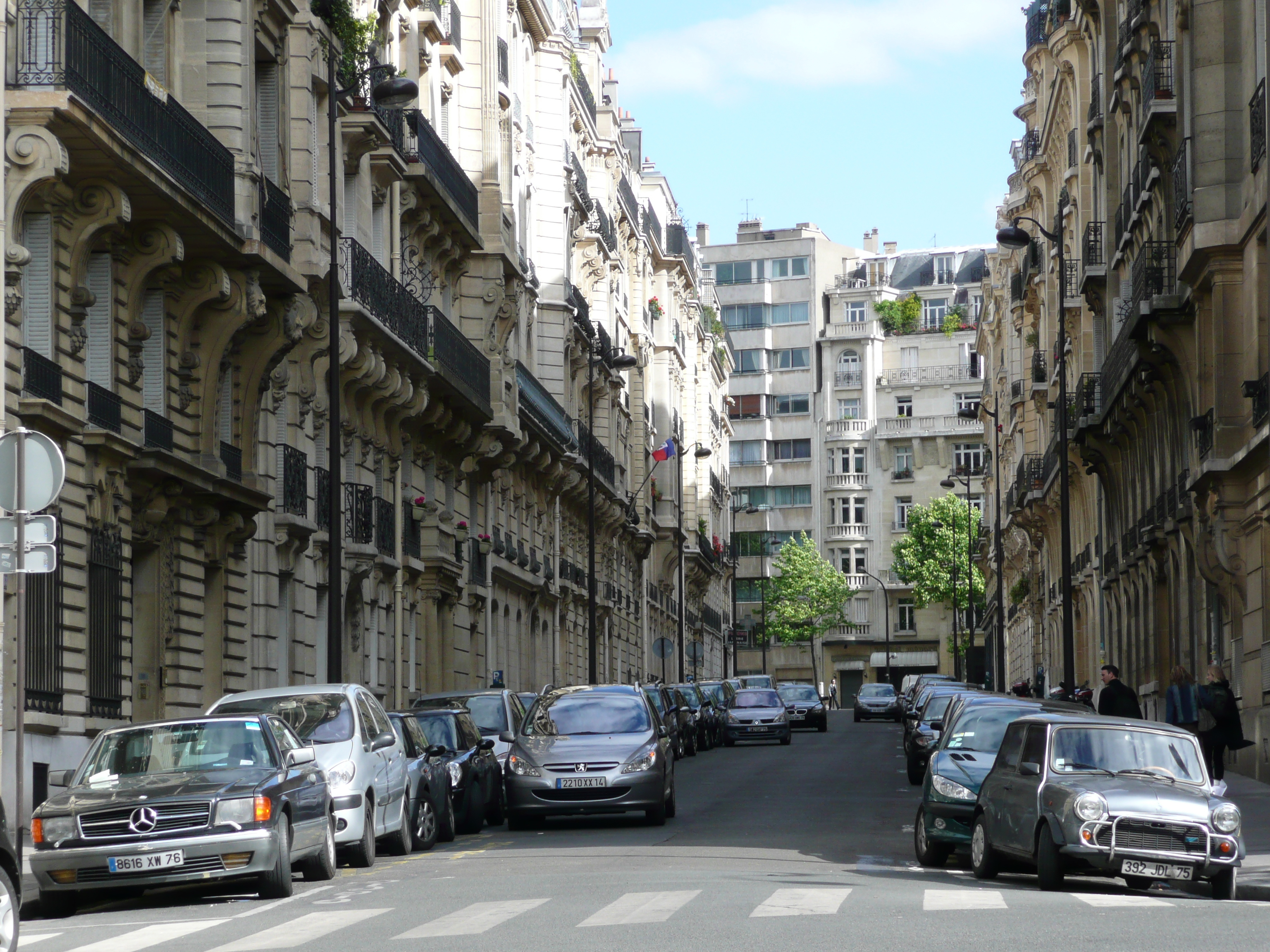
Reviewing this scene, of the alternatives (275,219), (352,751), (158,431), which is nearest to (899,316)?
(275,219)

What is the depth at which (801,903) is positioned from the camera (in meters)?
14.0

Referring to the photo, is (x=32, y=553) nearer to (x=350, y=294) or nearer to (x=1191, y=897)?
(x=1191, y=897)

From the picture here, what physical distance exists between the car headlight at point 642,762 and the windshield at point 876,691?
54.4 m

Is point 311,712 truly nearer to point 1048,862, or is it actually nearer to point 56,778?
point 56,778

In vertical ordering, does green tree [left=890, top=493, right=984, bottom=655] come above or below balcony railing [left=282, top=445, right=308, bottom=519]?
above

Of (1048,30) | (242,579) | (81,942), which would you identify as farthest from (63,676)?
(1048,30)

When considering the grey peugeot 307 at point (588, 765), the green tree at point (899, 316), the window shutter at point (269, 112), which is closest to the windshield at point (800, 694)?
the window shutter at point (269, 112)

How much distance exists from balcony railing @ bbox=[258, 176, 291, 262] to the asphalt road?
10046 mm

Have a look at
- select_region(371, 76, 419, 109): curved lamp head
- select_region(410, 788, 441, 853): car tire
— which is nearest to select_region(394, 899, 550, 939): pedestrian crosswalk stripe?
select_region(410, 788, 441, 853): car tire

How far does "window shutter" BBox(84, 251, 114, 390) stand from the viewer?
79.9ft

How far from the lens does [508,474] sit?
52031 millimetres

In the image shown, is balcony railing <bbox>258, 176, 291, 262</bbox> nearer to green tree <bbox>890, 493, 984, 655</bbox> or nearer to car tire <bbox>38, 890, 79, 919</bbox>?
car tire <bbox>38, 890, 79, 919</bbox>

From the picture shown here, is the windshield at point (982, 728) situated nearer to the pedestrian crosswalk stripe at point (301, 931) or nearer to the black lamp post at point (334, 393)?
the pedestrian crosswalk stripe at point (301, 931)

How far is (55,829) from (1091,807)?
7425 millimetres
